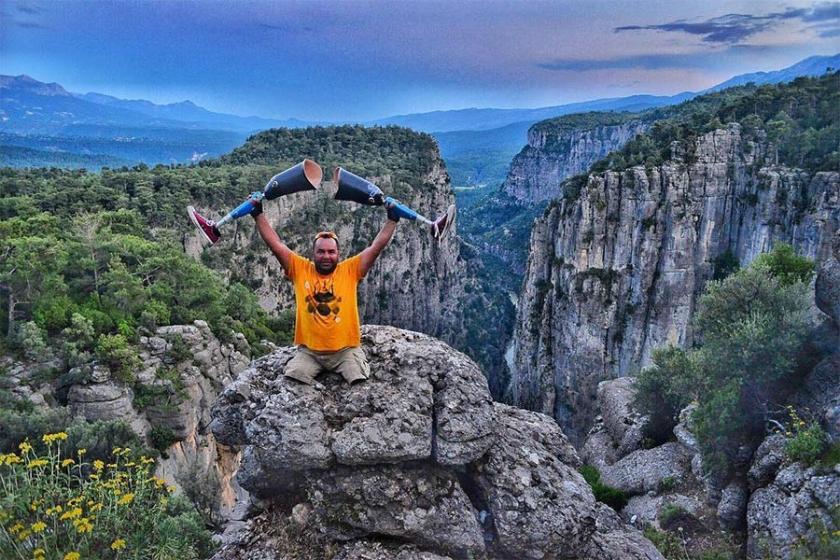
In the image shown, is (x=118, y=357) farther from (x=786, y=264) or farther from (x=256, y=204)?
(x=786, y=264)

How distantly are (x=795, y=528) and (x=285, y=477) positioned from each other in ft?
34.2

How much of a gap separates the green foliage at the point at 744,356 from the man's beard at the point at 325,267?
1237 centimetres

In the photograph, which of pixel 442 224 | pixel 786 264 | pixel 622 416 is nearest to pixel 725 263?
pixel 622 416

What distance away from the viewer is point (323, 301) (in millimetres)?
6891

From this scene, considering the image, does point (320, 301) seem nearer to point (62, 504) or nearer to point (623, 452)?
point (62, 504)

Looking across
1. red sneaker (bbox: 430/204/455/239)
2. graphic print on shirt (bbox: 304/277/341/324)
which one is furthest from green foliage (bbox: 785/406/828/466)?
graphic print on shirt (bbox: 304/277/341/324)

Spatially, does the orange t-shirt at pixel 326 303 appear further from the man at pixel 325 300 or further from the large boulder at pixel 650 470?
the large boulder at pixel 650 470

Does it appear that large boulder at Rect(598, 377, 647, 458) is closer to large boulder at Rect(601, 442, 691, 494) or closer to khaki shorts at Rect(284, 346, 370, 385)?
large boulder at Rect(601, 442, 691, 494)

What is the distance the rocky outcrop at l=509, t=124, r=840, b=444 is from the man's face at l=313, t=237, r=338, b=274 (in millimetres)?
47725

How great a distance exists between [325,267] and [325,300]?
1.33ft

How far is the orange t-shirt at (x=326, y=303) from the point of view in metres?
6.84

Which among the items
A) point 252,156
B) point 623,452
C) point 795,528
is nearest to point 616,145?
point 252,156

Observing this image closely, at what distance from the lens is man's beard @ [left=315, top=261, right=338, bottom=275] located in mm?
6852

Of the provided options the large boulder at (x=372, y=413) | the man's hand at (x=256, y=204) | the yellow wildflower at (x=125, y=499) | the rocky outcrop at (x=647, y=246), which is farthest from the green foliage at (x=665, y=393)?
the rocky outcrop at (x=647, y=246)
